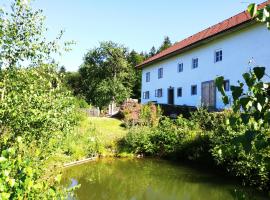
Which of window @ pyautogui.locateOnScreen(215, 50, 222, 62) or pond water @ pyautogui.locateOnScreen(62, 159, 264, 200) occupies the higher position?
window @ pyautogui.locateOnScreen(215, 50, 222, 62)

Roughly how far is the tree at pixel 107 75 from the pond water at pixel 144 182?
90.3 feet

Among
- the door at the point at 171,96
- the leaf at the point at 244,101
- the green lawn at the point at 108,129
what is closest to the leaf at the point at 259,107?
the leaf at the point at 244,101

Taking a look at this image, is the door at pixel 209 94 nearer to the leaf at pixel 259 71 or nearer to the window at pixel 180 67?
the window at pixel 180 67

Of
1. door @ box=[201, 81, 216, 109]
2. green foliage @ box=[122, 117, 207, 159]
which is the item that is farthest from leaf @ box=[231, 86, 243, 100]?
door @ box=[201, 81, 216, 109]

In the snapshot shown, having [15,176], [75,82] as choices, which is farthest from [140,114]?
[75,82]


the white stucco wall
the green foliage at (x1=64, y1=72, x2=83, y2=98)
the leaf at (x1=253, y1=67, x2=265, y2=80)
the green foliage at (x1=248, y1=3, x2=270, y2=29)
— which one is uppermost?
the green foliage at (x1=64, y1=72, x2=83, y2=98)

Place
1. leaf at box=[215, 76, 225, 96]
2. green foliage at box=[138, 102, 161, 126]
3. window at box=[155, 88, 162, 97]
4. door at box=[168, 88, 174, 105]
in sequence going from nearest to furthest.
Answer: leaf at box=[215, 76, 225, 96]
green foliage at box=[138, 102, 161, 126]
door at box=[168, 88, 174, 105]
window at box=[155, 88, 162, 97]

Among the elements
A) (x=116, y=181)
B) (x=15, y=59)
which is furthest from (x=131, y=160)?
(x=15, y=59)

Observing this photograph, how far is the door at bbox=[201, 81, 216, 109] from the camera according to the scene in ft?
89.8

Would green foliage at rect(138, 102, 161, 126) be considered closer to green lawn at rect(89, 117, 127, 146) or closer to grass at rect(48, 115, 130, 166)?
green lawn at rect(89, 117, 127, 146)

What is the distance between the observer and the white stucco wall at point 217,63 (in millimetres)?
22797

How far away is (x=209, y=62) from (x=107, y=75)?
83.5 feet

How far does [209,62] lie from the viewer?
92.4ft

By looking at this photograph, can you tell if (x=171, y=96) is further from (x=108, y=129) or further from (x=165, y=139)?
(x=165, y=139)
